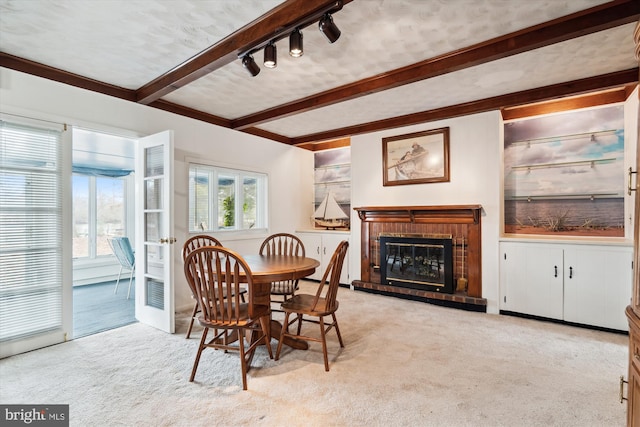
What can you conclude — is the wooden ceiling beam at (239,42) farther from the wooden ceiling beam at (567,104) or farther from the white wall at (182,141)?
the wooden ceiling beam at (567,104)

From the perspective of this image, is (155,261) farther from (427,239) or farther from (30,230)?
(427,239)

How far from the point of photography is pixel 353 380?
223cm

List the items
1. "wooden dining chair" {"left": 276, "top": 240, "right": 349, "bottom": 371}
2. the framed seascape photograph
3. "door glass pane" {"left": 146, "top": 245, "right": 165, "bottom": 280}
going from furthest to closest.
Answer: the framed seascape photograph → "door glass pane" {"left": 146, "top": 245, "right": 165, "bottom": 280} → "wooden dining chair" {"left": 276, "top": 240, "right": 349, "bottom": 371}

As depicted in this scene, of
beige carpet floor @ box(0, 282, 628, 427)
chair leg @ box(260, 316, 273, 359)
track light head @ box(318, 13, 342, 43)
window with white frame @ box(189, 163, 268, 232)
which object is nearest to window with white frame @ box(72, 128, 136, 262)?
window with white frame @ box(189, 163, 268, 232)

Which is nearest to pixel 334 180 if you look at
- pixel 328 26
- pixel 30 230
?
pixel 328 26

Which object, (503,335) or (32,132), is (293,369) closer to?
(503,335)

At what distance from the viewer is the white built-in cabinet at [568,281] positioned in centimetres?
310

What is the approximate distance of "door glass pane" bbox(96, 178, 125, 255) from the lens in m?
6.09

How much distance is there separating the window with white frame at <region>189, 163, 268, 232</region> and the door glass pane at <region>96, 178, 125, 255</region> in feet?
10.2

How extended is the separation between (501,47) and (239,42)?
79.9 inches

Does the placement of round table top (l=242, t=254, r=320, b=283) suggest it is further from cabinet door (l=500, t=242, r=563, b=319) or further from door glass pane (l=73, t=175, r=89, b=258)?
door glass pane (l=73, t=175, r=89, b=258)

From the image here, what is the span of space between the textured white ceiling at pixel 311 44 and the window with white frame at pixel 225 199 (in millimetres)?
1118

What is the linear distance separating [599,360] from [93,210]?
7643 millimetres

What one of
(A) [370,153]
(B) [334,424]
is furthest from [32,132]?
(A) [370,153]
